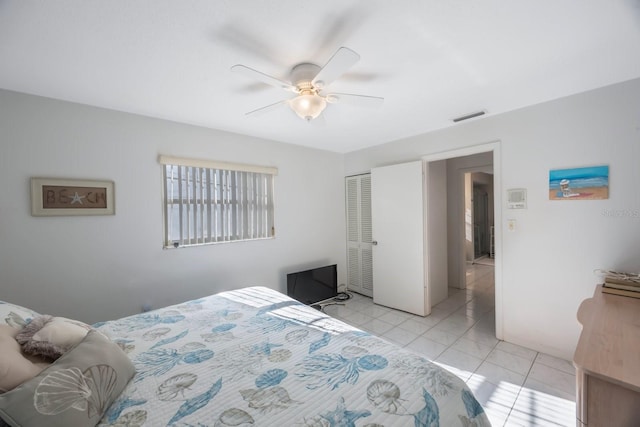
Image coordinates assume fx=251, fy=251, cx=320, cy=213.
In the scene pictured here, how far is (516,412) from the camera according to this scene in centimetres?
171

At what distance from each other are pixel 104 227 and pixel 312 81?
7.34ft

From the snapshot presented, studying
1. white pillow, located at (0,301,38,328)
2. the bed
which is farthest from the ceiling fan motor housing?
white pillow, located at (0,301,38,328)

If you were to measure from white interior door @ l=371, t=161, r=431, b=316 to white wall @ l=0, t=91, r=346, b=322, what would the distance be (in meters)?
1.55

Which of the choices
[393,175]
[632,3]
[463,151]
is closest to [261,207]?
[393,175]

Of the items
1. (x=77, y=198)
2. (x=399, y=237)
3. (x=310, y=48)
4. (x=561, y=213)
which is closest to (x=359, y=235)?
(x=399, y=237)

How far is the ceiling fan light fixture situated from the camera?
1.72 meters

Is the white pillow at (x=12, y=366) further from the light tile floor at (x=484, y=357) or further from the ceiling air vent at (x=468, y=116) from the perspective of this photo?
the ceiling air vent at (x=468, y=116)

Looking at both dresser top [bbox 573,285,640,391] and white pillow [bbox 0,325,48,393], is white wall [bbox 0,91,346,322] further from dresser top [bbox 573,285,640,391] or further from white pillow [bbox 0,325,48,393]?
dresser top [bbox 573,285,640,391]

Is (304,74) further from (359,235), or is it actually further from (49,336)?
(359,235)

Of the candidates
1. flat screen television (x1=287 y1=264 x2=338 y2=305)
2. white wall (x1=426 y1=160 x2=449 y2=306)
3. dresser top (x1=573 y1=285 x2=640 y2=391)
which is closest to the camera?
dresser top (x1=573 y1=285 x2=640 y2=391)

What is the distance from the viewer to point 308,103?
1732 mm

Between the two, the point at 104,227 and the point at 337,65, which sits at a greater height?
the point at 337,65

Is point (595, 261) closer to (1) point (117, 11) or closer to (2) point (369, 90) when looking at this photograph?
(2) point (369, 90)

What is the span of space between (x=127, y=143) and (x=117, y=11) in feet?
4.88
